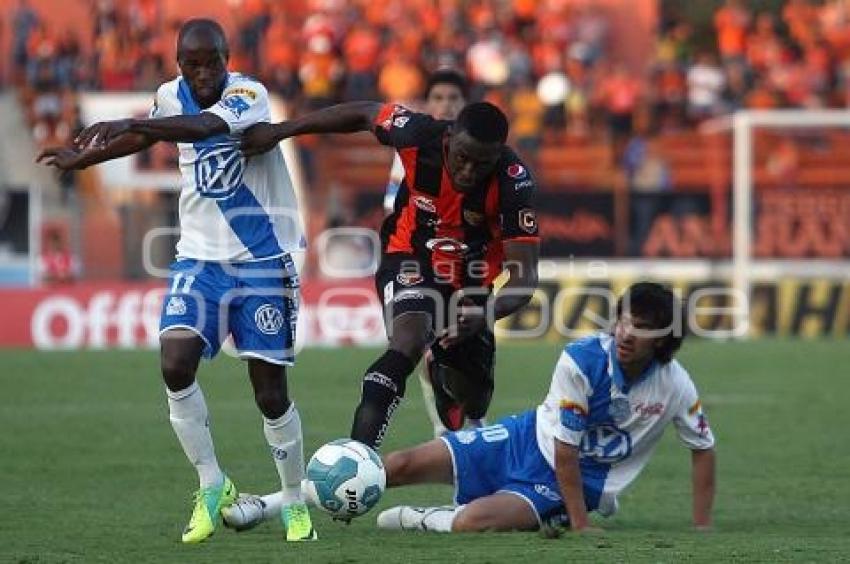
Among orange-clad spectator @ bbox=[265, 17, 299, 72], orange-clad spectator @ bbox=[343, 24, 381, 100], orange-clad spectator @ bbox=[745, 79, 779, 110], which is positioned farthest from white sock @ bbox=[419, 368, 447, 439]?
orange-clad spectator @ bbox=[745, 79, 779, 110]

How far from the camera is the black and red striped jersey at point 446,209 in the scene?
29.9 feet

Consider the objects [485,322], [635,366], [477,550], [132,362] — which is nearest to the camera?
[477,550]

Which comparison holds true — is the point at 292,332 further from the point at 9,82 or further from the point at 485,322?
the point at 9,82

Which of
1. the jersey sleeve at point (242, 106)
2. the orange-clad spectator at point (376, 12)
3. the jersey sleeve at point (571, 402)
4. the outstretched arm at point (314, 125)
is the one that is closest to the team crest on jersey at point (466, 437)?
the jersey sleeve at point (571, 402)

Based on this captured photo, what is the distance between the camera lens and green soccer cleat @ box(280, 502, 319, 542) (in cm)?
852

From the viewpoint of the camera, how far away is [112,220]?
81.0ft

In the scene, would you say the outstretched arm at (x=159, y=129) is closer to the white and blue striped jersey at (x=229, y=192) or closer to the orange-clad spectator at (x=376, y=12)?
the white and blue striped jersey at (x=229, y=192)

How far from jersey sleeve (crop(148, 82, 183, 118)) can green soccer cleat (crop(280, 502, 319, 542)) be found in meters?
1.93

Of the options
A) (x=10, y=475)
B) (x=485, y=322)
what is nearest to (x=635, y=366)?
(x=485, y=322)

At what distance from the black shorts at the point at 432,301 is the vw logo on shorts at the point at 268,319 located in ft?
2.37

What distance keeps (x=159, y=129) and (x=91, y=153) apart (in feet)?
1.08

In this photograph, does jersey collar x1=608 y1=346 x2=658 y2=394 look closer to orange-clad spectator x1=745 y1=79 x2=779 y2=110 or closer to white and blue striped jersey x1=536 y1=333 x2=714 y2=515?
white and blue striped jersey x1=536 y1=333 x2=714 y2=515

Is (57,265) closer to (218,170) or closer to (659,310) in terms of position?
(218,170)

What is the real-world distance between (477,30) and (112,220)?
8097mm
